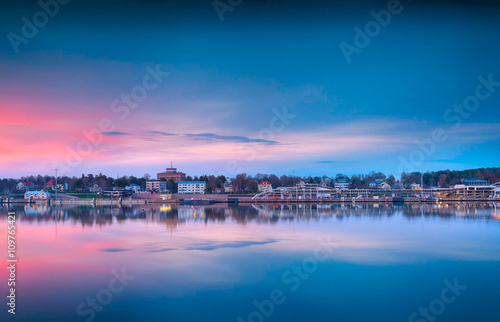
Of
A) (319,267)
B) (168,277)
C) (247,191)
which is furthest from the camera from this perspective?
(247,191)

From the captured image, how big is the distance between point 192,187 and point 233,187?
710 cm

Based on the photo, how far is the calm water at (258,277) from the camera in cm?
754

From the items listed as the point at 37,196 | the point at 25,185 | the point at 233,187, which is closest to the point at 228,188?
the point at 233,187

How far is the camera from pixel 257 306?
7.86 metres

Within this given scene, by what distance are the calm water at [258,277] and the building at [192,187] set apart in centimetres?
4468

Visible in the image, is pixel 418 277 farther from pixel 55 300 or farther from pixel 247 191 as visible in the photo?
pixel 247 191

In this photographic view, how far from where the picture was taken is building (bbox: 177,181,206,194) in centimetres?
6225

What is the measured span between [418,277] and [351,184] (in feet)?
238

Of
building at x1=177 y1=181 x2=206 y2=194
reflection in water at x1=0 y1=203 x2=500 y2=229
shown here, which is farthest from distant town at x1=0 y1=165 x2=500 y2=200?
reflection in water at x1=0 y1=203 x2=500 y2=229

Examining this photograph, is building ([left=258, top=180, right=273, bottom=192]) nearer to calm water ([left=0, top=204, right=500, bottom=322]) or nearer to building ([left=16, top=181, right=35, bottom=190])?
building ([left=16, top=181, right=35, bottom=190])

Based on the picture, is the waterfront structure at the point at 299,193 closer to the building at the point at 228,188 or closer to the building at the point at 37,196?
the building at the point at 228,188

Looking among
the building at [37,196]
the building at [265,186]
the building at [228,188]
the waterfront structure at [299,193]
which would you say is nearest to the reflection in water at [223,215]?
the building at [37,196]

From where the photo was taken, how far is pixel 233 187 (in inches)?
2591

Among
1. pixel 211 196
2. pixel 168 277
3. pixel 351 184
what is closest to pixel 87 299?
pixel 168 277
